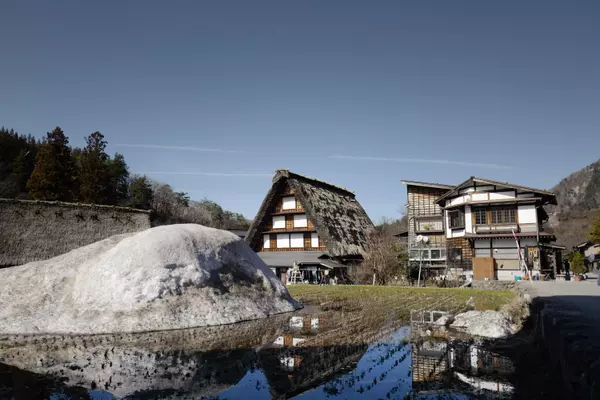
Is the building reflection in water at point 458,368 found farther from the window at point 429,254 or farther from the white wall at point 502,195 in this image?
the window at point 429,254

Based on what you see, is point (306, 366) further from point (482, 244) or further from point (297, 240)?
point (297, 240)

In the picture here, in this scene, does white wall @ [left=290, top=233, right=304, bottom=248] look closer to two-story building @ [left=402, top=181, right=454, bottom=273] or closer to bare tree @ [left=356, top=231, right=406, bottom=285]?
bare tree @ [left=356, top=231, right=406, bottom=285]

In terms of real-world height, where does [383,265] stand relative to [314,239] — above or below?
below

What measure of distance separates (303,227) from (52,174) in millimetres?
27770

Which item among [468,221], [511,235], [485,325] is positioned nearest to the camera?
[485,325]

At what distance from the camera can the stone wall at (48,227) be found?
2923 centimetres

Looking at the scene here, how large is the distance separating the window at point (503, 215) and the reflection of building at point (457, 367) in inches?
1098

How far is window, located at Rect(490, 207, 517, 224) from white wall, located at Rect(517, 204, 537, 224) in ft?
1.47

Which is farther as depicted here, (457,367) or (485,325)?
(485,325)

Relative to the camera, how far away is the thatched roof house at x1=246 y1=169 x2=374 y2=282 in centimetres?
3850

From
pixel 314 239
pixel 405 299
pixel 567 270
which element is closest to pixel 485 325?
pixel 405 299

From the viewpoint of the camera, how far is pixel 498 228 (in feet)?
116

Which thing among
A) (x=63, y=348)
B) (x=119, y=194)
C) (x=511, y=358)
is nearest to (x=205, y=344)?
(x=63, y=348)

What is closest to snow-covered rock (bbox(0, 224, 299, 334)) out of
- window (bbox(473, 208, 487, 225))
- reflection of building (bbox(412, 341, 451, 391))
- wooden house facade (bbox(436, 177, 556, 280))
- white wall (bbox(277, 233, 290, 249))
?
reflection of building (bbox(412, 341, 451, 391))
